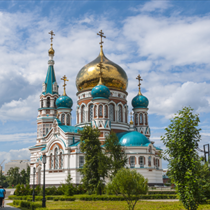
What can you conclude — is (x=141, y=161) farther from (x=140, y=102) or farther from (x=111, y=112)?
(x=140, y=102)

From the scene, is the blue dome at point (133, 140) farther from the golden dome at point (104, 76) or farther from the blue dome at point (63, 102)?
the blue dome at point (63, 102)

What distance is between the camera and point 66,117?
1588 inches

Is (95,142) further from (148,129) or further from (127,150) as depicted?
(148,129)

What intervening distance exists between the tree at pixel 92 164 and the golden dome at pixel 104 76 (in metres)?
13.1

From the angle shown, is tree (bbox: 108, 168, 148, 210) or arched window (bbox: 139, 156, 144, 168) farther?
arched window (bbox: 139, 156, 144, 168)

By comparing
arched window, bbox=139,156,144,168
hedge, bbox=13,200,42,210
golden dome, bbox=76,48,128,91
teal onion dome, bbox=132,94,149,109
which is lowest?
hedge, bbox=13,200,42,210

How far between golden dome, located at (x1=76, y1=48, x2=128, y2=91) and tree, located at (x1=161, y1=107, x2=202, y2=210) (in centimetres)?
2811

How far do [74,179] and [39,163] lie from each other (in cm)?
781

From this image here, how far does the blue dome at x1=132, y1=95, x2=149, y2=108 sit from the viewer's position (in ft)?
131

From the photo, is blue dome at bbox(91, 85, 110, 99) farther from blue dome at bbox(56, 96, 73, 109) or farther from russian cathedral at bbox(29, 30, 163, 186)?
blue dome at bbox(56, 96, 73, 109)

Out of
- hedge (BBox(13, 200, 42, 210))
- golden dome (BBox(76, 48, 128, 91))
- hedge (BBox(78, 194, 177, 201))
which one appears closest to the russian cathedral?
golden dome (BBox(76, 48, 128, 91))

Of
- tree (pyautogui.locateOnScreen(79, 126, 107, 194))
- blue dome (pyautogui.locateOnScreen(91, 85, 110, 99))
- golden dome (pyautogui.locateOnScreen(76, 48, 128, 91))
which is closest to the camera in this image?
tree (pyautogui.locateOnScreen(79, 126, 107, 194))

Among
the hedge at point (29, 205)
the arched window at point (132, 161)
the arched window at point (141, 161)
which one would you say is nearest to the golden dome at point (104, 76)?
the arched window at point (132, 161)

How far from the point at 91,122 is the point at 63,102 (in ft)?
22.7
